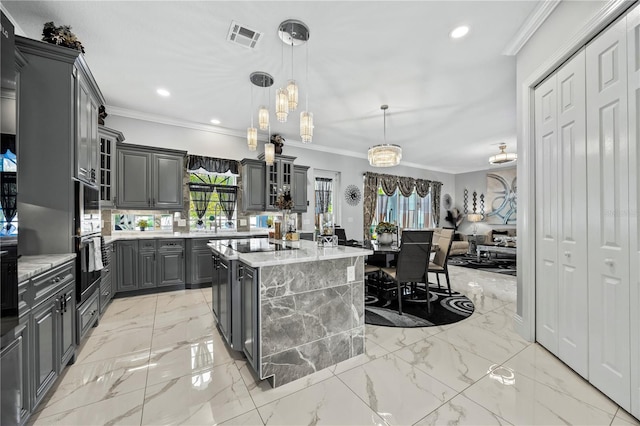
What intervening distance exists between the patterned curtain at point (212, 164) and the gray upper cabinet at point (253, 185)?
22 cm

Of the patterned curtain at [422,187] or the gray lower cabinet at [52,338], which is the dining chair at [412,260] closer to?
the gray lower cabinet at [52,338]

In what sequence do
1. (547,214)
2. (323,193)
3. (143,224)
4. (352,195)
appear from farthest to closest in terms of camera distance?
(352,195), (323,193), (143,224), (547,214)

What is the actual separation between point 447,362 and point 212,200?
454 centimetres

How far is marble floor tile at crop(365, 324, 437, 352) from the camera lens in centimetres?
244

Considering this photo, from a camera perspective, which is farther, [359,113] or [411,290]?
[359,113]

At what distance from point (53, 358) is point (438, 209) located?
9607 millimetres

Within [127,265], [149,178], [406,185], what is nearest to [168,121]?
[149,178]

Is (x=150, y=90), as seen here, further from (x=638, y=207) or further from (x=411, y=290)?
(x=638, y=207)

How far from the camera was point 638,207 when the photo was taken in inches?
60.4

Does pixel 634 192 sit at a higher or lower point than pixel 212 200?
lower

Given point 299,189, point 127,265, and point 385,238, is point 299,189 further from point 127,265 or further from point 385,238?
point 127,265

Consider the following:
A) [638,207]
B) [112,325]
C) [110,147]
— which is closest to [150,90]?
[110,147]

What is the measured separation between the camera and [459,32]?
253cm

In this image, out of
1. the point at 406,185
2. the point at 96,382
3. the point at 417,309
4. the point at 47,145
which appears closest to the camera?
the point at 96,382
